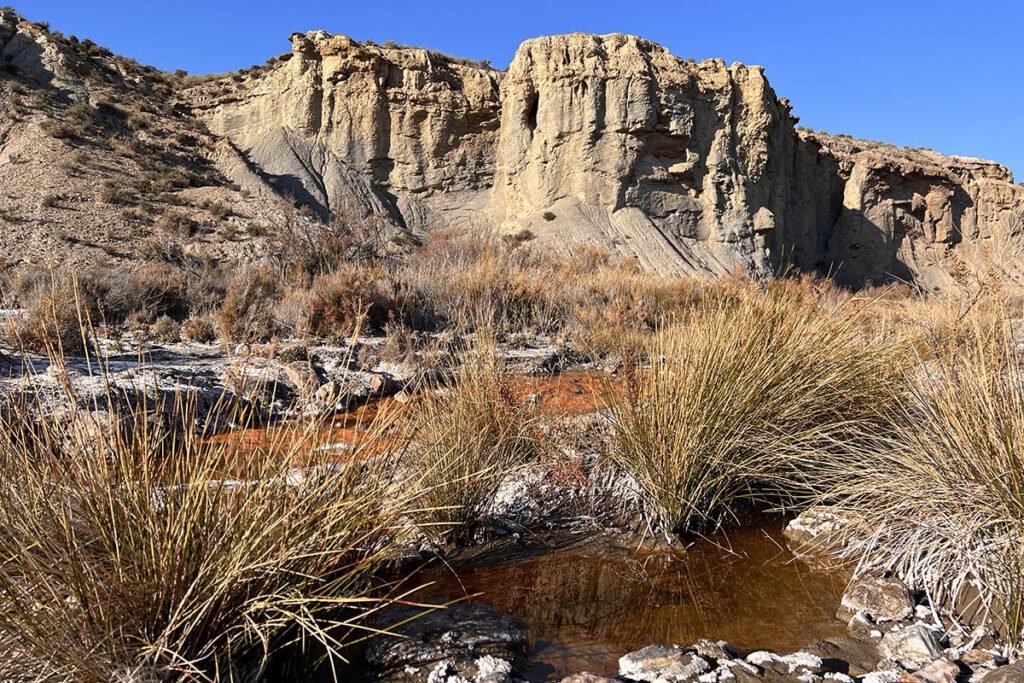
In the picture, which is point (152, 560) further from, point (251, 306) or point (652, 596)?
point (251, 306)

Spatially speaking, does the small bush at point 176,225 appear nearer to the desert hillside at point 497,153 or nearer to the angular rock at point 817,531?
the desert hillside at point 497,153

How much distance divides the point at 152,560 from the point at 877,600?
286 cm

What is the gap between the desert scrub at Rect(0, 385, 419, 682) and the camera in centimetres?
187

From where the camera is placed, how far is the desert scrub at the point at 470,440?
12.0 feet

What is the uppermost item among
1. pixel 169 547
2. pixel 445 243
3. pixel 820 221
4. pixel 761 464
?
pixel 820 221

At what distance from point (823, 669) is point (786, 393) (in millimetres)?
1685

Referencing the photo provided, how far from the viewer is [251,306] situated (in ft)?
33.3

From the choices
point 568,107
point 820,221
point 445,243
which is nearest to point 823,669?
point 445,243

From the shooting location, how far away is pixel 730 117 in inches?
1019

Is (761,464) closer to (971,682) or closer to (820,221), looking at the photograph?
(971,682)

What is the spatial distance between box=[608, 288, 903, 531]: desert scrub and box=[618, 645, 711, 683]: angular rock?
117 cm

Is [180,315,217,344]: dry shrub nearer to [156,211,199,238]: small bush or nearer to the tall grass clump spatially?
the tall grass clump

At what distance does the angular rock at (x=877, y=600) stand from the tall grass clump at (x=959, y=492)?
0.33 feet

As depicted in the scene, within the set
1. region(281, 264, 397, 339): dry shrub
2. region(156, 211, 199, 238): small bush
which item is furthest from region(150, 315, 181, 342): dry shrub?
region(156, 211, 199, 238): small bush
